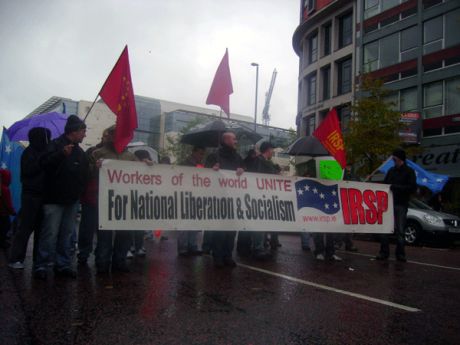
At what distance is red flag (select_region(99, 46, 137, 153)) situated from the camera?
5.67 metres

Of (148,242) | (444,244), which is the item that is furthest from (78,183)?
(444,244)

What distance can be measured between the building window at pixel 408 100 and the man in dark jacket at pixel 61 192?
24.7 m

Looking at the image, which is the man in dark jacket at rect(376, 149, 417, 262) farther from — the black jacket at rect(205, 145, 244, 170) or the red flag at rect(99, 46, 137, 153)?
the red flag at rect(99, 46, 137, 153)

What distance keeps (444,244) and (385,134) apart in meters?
9.32

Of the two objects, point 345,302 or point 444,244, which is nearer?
point 345,302

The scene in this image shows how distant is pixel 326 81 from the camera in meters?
36.5

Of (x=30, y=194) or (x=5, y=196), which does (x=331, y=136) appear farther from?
(x=5, y=196)

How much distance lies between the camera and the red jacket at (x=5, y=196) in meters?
7.98

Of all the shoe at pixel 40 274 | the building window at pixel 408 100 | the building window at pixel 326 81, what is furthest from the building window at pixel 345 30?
the shoe at pixel 40 274

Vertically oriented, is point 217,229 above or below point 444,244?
above

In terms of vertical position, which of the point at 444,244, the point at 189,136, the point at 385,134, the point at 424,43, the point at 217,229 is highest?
the point at 424,43

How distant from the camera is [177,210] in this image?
6.00 metres

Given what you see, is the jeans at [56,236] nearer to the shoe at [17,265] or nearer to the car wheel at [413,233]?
the shoe at [17,265]

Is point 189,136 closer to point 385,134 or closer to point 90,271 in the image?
point 90,271
